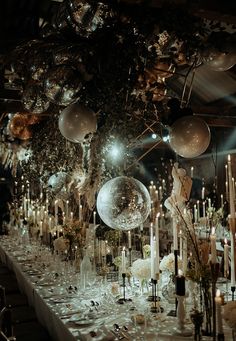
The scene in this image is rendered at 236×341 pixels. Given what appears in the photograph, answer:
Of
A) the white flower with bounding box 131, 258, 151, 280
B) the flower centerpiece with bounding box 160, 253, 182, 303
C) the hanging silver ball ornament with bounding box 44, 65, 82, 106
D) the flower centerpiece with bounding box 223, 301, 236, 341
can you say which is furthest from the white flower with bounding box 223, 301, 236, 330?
the hanging silver ball ornament with bounding box 44, 65, 82, 106

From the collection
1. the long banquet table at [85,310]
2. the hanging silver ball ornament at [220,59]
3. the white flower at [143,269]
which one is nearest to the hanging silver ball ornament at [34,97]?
the hanging silver ball ornament at [220,59]

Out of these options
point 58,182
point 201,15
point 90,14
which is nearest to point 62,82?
point 90,14

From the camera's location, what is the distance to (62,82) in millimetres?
2822

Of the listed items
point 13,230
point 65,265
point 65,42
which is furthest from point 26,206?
point 65,42

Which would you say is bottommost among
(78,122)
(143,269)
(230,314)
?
(230,314)

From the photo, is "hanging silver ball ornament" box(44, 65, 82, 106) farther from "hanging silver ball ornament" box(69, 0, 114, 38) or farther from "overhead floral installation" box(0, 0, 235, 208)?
"hanging silver ball ornament" box(69, 0, 114, 38)

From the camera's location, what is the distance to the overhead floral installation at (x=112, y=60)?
2.71 metres

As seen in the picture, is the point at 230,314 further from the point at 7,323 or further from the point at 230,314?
the point at 7,323

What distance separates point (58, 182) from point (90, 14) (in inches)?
105

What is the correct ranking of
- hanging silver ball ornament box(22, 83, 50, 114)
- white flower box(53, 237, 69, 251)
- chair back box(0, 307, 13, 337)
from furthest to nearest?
1. white flower box(53, 237, 69, 251)
2. hanging silver ball ornament box(22, 83, 50, 114)
3. chair back box(0, 307, 13, 337)

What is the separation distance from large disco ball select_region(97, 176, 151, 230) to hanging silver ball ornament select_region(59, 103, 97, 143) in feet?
1.56

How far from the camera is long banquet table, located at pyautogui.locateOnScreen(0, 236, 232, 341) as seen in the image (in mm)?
2206

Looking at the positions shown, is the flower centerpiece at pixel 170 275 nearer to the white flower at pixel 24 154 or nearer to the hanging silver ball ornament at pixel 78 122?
the hanging silver ball ornament at pixel 78 122

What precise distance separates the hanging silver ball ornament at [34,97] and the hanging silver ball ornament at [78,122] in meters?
0.62
